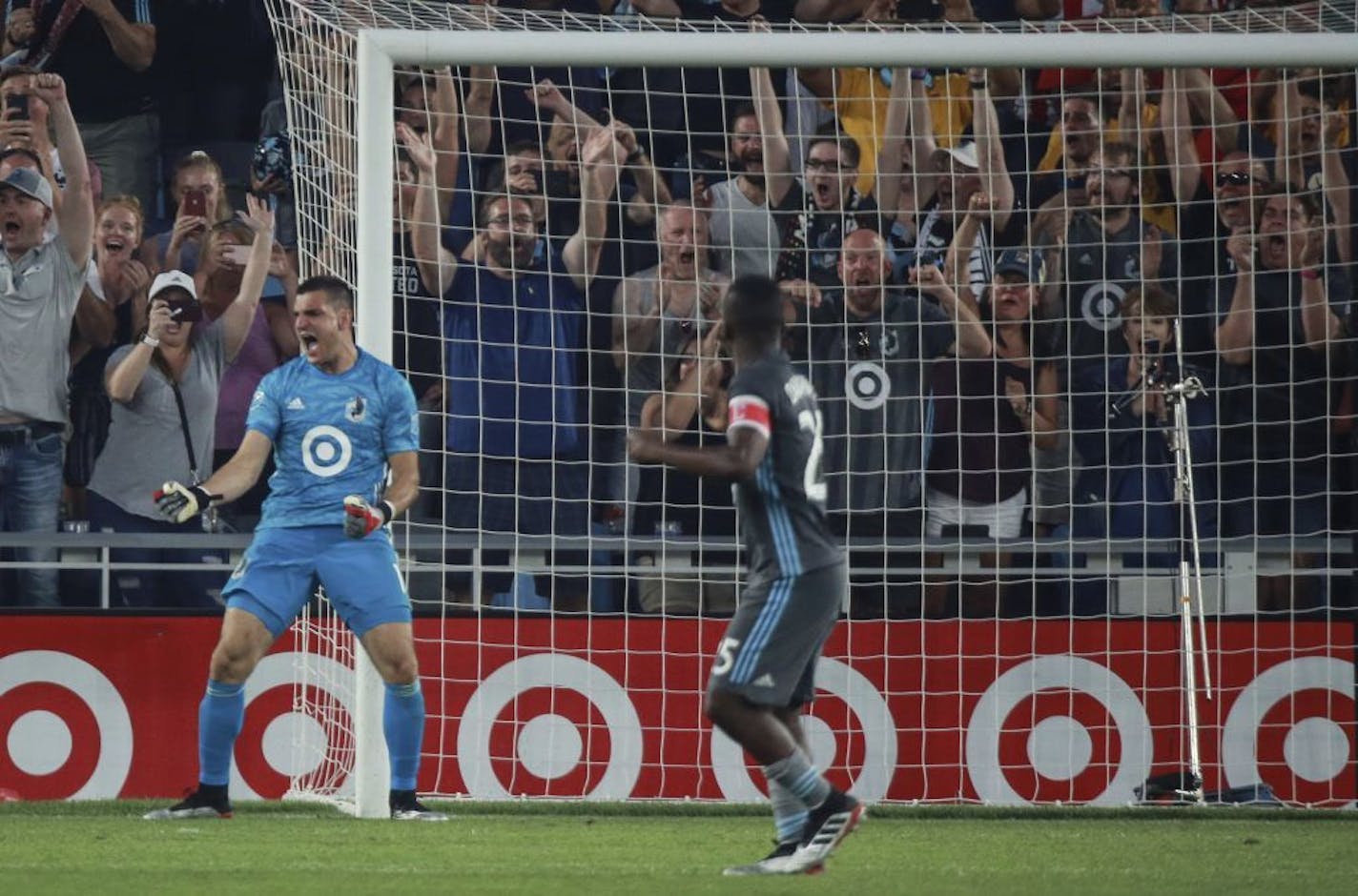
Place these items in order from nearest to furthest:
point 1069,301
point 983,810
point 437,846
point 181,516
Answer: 1. point 437,846
2. point 181,516
3. point 983,810
4. point 1069,301

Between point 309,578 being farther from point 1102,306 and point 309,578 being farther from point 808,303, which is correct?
point 1102,306

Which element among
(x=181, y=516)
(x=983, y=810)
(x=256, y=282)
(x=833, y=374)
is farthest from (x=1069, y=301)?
(x=181, y=516)

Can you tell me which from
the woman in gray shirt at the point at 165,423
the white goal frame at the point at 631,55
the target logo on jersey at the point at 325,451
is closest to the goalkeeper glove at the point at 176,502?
the target logo on jersey at the point at 325,451

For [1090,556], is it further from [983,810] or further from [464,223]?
[464,223]

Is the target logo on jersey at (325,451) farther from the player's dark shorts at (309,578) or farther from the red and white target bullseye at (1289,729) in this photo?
the red and white target bullseye at (1289,729)

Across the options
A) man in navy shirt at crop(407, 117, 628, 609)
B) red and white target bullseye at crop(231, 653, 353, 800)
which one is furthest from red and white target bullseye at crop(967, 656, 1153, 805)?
red and white target bullseye at crop(231, 653, 353, 800)

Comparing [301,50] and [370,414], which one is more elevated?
[301,50]

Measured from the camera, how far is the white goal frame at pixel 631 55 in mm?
8883

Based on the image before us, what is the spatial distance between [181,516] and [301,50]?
308 cm

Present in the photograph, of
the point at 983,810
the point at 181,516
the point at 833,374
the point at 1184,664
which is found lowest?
the point at 983,810

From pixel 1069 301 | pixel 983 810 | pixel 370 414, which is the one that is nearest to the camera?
pixel 370 414

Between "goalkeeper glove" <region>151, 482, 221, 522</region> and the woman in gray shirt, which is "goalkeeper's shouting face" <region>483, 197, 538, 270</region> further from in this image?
"goalkeeper glove" <region>151, 482, 221, 522</region>

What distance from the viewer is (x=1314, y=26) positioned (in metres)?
9.93

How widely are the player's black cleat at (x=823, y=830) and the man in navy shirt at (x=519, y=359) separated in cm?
509
